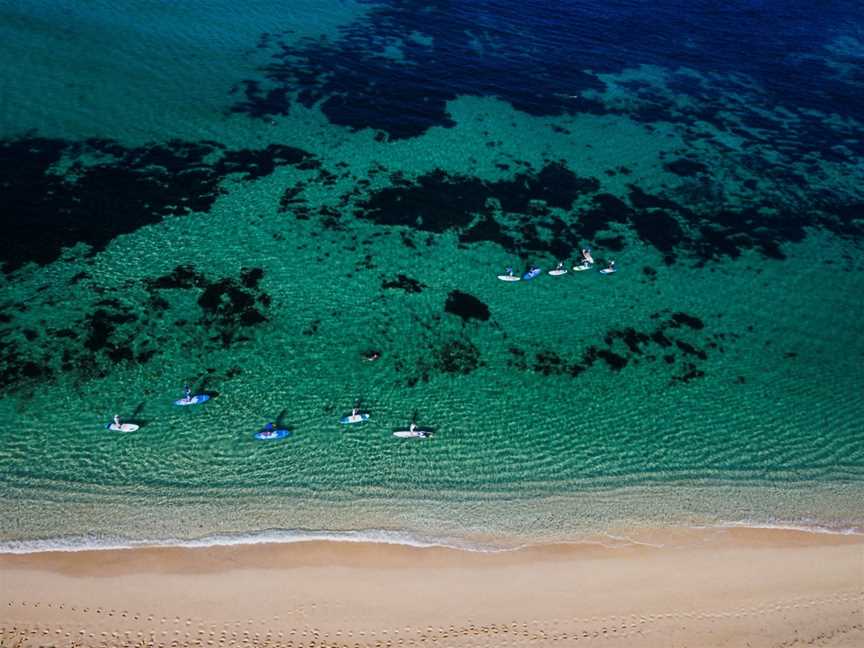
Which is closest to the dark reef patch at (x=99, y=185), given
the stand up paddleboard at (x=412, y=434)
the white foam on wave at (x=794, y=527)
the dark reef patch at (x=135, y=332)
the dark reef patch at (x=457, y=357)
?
the dark reef patch at (x=135, y=332)

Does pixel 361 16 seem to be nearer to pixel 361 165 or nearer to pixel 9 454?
pixel 361 165

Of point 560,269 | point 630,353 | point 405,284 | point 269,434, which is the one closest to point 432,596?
point 269,434

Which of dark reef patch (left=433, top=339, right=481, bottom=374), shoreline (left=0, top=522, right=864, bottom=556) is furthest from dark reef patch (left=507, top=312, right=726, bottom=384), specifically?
shoreline (left=0, top=522, right=864, bottom=556)

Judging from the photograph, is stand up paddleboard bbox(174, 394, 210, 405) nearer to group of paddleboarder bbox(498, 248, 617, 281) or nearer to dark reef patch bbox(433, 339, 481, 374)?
dark reef patch bbox(433, 339, 481, 374)

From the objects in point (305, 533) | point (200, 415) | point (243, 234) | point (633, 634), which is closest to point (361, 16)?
point (243, 234)

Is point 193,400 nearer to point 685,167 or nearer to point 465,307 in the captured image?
point 465,307

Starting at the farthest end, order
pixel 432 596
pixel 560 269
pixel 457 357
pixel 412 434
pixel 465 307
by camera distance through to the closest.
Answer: pixel 560 269
pixel 465 307
pixel 457 357
pixel 412 434
pixel 432 596
